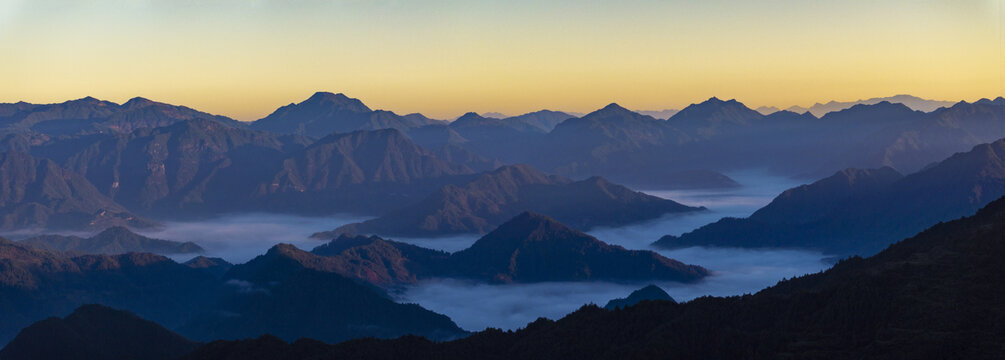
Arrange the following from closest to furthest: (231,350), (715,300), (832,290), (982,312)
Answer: (982,312)
(832,290)
(715,300)
(231,350)

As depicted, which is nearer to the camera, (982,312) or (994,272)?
(982,312)

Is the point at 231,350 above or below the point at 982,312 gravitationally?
below

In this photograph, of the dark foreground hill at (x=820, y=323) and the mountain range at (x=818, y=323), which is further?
the mountain range at (x=818, y=323)

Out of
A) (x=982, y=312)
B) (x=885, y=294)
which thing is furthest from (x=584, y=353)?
(x=982, y=312)

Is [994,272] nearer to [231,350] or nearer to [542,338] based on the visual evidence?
[542,338]

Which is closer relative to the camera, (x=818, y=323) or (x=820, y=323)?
(x=820, y=323)

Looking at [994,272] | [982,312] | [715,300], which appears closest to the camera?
[982,312]

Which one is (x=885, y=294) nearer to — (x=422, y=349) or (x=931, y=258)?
(x=931, y=258)
